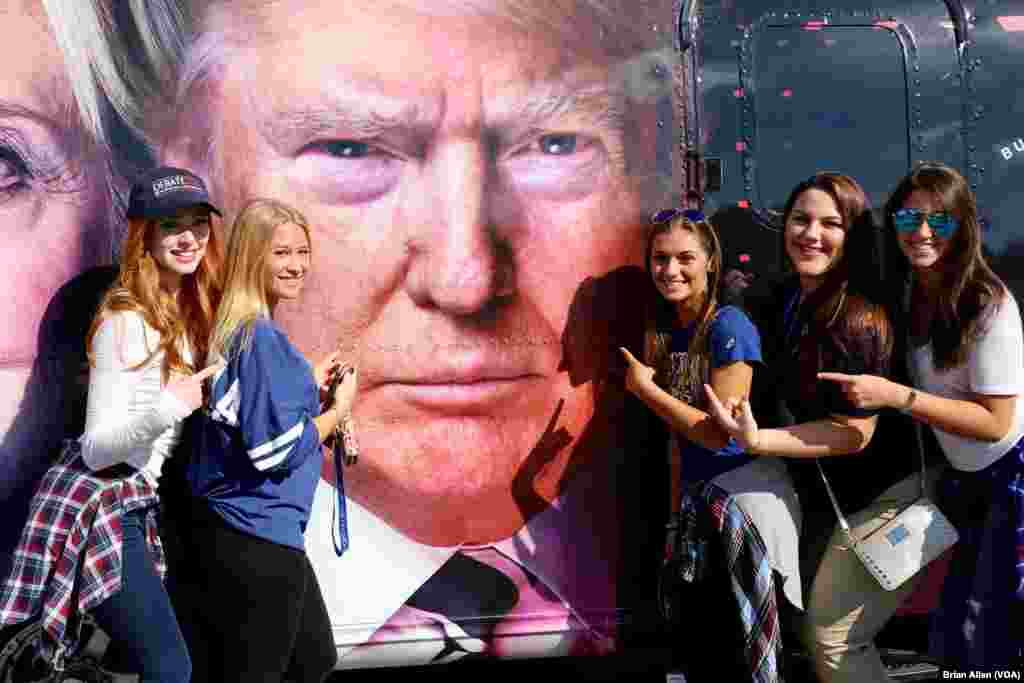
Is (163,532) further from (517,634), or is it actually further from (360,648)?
(517,634)

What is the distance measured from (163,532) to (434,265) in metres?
1.18

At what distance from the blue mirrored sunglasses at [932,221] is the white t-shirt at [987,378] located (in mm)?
255

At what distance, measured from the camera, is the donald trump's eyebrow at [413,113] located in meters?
3.56

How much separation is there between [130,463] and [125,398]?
9.6 inches

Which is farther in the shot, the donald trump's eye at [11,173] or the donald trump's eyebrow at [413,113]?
the donald trump's eyebrow at [413,113]

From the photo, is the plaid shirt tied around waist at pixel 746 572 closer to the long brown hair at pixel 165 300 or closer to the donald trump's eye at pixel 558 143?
the donald trump's eye at pixel 558 143

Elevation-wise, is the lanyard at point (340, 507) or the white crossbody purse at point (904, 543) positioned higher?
the lanyard at point (340, 507)

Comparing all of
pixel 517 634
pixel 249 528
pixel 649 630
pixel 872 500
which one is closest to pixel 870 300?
pixel 872 500

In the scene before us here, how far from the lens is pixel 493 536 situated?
3711mm

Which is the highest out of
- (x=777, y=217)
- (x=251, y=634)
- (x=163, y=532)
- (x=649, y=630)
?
(x=777, y=217)

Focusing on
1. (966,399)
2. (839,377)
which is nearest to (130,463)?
(839,377)

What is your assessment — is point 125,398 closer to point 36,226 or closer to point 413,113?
point 36,226

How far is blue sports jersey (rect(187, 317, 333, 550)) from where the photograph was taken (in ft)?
9.57

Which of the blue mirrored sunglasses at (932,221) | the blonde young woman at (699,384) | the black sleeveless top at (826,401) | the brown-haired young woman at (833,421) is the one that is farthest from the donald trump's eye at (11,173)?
the blue mirrored sunglasses at (932,221)
